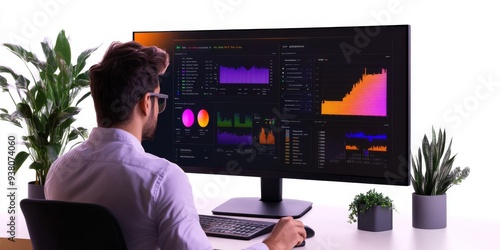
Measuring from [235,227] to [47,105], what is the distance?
3.31 ft

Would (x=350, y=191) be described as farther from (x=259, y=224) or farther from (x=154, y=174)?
(x=154, y=174)

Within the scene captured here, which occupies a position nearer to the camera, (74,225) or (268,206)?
(74,225)

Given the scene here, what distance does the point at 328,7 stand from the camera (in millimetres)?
3320

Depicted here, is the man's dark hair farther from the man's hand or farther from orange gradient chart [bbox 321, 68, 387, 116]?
orange gradient chart [bbox 321, 68, 387, 116]

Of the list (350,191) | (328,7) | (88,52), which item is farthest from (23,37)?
(350,191)

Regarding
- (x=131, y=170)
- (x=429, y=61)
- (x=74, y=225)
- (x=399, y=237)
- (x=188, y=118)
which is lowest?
(x=399, y=237)

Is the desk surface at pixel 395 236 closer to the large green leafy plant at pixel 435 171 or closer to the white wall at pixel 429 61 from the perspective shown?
the large green leafy plant at pixel 435 171

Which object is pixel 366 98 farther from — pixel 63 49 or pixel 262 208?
pixel 63 49

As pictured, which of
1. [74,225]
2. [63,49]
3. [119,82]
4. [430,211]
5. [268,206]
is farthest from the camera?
[63,49]

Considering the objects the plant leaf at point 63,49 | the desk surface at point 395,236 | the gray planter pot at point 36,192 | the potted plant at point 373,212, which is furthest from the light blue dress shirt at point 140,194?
the plant leaf at point 63,49

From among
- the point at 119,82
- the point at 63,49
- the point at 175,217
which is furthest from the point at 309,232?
the point at 63,49

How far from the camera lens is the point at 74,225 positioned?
173 cm

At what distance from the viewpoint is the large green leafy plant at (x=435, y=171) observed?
8.05 feet

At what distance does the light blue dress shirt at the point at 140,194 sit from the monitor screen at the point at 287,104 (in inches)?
32.3
